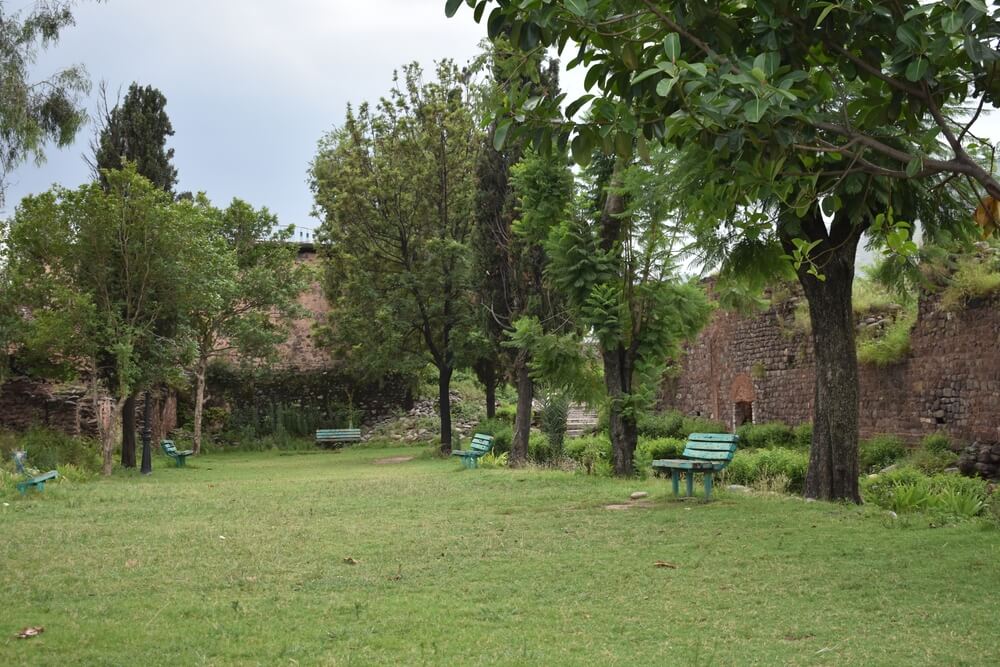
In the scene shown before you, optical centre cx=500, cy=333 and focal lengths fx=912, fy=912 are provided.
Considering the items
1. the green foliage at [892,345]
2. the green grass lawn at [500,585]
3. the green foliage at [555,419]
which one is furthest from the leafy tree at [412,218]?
the green grass lawn at [500,585]

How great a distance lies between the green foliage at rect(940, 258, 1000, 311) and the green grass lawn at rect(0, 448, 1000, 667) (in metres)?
6.85

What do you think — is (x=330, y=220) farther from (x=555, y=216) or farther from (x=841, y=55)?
(x=841, y=55)

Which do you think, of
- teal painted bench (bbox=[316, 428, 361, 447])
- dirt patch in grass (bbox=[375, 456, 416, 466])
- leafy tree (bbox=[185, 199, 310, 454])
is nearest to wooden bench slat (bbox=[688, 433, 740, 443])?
dirt patch in grass (bbox=[375, 456, 416, 466])

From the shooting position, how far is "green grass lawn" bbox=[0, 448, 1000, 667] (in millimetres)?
4988

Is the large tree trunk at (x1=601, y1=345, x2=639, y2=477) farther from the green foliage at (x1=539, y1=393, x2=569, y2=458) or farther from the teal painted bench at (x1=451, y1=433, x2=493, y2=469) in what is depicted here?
the green foliage at (x1=539, y1=393, x2=569, y2=458)

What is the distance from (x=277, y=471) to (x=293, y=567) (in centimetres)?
1393

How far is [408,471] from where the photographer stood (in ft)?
63.2

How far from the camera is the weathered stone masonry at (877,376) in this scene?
15.4m

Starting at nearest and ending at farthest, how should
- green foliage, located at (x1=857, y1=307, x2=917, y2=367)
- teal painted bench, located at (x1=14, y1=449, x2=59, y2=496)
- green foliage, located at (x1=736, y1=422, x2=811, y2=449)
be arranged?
1. teal painted bench, located at (x1=14, y1=449, x2=59, y2=496)
2. green foliage, located at (x1=857, y1=307, x2=917, y2=367)
3. green foliage, located at (x1=736, y1=422, x2=811, y2=449)

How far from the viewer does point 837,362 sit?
417 inches

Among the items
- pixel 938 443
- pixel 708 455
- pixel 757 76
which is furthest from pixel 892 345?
pixel 757 76

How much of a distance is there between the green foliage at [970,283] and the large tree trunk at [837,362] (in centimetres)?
609

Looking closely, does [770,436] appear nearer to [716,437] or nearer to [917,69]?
[716,437]

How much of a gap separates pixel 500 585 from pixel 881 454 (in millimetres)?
12607
